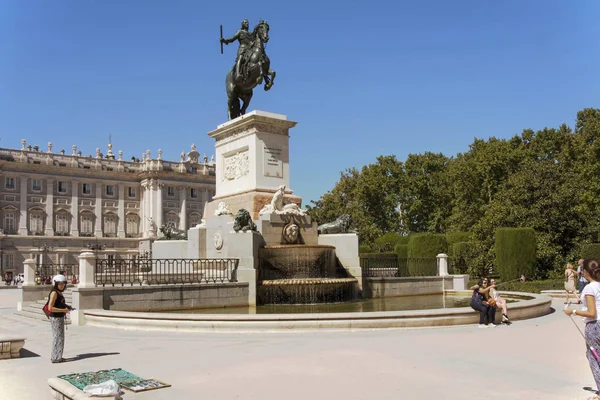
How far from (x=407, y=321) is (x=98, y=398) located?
24.9 ft

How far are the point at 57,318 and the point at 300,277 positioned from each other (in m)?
9.47

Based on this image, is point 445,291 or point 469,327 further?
point 445,291

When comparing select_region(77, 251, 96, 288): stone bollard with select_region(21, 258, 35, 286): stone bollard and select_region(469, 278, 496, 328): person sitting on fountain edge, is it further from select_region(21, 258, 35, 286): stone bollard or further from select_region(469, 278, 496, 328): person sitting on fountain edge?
select_region(469, 278, 496, 328): person sitting on fountain edge

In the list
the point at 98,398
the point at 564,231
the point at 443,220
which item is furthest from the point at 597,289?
the point at 443,220

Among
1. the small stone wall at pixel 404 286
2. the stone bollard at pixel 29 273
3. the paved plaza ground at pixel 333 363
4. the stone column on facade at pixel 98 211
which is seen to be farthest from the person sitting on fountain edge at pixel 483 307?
the stone column on facade at pixel 98 211

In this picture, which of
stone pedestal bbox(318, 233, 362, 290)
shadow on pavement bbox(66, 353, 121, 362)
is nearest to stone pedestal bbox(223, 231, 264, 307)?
stone pedestal bbox(318, 233, 362, 290)

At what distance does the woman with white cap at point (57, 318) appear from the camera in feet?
31.1

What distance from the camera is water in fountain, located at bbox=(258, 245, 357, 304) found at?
17.4 m

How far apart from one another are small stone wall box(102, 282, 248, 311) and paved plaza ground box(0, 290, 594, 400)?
93.8 inches

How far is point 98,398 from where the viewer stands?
6074 millimetres

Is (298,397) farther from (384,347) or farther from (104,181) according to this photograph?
(104,181)

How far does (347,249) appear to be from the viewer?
797 inches

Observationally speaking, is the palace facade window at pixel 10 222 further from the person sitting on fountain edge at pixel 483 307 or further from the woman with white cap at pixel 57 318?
the person sitting on fountain edge at pixel 483 307

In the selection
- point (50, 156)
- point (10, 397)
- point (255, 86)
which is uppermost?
point (50, 156)
